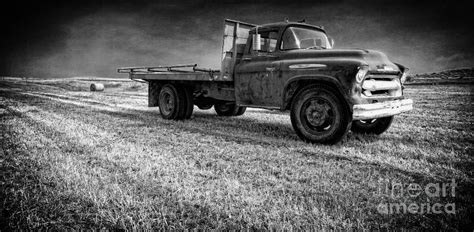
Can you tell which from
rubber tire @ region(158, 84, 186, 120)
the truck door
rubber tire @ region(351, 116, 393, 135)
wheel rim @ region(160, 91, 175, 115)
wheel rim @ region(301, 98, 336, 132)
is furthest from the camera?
wheel rim @ region(160, 91, 175, 115)

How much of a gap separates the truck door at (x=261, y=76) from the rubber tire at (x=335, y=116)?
0.46 meters

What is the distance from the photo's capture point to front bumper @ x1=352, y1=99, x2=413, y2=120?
4180 millimetres

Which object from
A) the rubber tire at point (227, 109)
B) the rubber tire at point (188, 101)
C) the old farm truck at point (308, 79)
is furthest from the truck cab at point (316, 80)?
the rubber tire at point (227, 109)

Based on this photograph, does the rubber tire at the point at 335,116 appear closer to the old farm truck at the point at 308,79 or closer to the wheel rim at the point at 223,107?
the old farm truck at the point at 308,79

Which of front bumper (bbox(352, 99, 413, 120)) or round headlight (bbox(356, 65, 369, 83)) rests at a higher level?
round headlight (bbox(356, 65, 369, 83))

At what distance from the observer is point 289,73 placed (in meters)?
4.96

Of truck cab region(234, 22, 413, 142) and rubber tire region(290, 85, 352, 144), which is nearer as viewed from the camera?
truck cab region(234, 22, 413, 142)

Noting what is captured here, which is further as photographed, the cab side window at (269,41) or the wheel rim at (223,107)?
the wheel rim at (223,107)

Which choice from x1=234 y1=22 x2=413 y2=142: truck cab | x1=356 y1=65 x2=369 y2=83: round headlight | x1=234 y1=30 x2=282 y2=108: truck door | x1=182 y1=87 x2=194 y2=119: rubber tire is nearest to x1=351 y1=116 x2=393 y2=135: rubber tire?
x1=234 y1=22 x2=413 y2=142: truck cab

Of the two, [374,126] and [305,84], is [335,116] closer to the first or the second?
[305,84]

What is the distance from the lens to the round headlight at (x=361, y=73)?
4209 mm

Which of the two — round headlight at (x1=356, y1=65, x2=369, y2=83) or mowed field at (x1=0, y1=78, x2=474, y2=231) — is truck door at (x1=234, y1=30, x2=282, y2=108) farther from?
round headlight at (x1=356, y1=65, x2=369, y2=83)

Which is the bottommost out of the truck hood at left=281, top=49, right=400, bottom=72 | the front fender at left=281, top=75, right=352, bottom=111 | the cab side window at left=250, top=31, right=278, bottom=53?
the front fender at left=281, top=75, right=352, bottom=111

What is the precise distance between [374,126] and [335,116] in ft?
5.44
